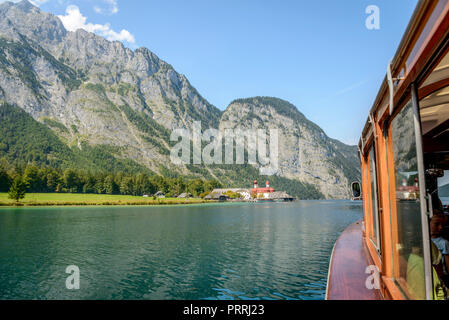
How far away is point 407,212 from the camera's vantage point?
3.35m

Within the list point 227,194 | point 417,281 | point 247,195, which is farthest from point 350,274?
point 247,195

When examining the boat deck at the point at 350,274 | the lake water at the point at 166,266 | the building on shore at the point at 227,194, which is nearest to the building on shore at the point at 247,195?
the building on shore at the point at 227,194

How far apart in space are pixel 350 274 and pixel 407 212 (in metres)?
3.20

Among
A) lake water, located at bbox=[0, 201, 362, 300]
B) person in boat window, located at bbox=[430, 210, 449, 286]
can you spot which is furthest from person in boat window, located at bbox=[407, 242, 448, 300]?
lake water, located at bbox=[0, 201, 362, 300]

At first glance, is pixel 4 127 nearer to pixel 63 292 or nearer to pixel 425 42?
pixel 63 292

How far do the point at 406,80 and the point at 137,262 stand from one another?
16.2m

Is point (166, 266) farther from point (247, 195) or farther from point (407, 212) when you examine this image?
point (247, 195)

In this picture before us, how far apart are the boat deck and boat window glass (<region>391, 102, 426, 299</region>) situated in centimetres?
95

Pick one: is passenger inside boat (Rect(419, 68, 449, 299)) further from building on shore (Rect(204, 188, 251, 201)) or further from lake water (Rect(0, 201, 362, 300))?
building on shore (Rect(204, 188, 251, 201))

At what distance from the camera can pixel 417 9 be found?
230cm

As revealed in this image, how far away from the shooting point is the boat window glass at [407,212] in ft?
9.66

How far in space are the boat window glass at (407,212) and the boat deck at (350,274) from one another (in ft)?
3.13
